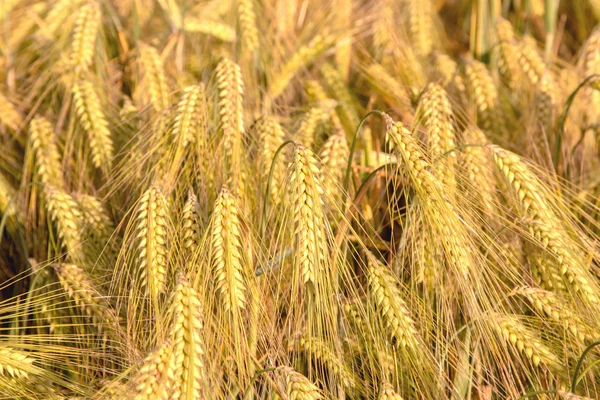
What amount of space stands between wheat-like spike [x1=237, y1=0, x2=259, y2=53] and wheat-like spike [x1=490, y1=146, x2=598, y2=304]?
3.30 ft

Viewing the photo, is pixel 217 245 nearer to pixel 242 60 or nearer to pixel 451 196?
pixel 451 196

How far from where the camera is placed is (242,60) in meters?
2.21

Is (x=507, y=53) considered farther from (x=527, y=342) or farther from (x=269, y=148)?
(x=527, y=342)

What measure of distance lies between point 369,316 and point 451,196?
0.31m

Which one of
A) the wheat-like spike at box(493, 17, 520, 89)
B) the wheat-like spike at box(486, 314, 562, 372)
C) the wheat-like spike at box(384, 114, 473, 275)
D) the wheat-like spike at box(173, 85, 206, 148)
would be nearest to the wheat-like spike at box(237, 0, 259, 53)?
the wheat-like spike at box(173, 85, 206, 148)

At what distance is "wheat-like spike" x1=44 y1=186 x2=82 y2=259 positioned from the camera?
1666mm

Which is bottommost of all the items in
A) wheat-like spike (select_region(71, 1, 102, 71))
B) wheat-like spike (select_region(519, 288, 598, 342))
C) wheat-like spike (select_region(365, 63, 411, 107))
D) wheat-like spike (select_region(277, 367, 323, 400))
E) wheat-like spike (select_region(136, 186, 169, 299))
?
wheat-like spike (select_region(277, 367, 323, 400))

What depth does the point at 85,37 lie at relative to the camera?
214 centimetres

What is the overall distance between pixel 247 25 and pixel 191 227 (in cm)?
97

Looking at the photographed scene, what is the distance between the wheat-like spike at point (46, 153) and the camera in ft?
6.22

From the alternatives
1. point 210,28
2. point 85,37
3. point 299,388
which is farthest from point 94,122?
point 299,388

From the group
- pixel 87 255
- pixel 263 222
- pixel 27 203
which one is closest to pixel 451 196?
pixel 263 222

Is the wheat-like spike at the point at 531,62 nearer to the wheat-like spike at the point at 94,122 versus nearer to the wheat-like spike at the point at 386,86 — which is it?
the wheat-like spike at the point at 386,86

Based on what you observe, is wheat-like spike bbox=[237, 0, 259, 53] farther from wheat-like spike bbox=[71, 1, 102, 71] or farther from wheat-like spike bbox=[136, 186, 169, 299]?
wheat-like spike bbox=[136, 186, 169, 299]
